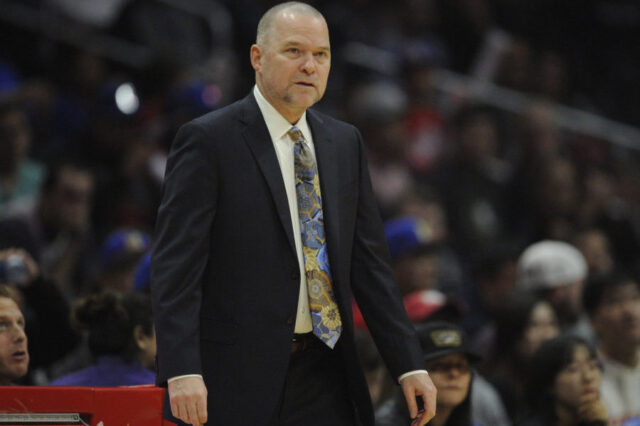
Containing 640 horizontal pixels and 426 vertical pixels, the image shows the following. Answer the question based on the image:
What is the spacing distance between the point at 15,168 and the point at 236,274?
3937mm

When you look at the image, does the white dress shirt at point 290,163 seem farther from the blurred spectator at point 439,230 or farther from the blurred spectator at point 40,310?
the blurred spectator at point 439,230

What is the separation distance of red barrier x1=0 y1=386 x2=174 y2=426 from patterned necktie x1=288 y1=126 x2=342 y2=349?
0.50 metres

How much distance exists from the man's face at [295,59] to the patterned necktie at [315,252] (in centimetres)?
17

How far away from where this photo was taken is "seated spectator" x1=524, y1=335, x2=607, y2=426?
14.9 feet

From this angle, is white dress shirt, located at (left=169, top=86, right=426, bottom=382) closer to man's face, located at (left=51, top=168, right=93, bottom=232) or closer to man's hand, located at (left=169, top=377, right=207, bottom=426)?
man's hand, located at (left=169, top=377, right=207, bottom=426)

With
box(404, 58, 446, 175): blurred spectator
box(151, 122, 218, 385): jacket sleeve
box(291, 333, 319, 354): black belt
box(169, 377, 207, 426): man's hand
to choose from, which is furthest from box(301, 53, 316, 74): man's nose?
box(404, 58, 446, 175): blurred spectator

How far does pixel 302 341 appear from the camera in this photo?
3.11m

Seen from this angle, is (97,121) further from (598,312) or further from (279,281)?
(279,281)

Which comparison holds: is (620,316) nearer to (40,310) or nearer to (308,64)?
(40,310)

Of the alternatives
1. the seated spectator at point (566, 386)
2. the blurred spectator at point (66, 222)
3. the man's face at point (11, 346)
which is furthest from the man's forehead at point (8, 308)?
the blurred spectator at point (66, 222)

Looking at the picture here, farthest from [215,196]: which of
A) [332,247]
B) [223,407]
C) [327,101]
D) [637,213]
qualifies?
[637,213]

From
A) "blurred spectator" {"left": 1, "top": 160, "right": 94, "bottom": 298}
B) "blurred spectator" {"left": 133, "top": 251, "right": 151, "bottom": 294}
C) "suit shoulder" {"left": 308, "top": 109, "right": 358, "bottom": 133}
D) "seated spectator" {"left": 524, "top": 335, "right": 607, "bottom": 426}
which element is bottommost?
"seated spectator" {"left": 524, "top": 335, "right": 607, "bottom": 426}

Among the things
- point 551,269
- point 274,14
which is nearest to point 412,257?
point 551,269

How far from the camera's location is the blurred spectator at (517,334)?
18.3 feet
